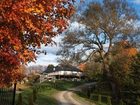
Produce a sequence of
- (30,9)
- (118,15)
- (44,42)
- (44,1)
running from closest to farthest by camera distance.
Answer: (30,9)
(44,1)
(44,42)
(118,15)

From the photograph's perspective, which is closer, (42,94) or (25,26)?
(25,26)

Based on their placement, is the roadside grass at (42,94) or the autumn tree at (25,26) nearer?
the autumn tree at (25,26)

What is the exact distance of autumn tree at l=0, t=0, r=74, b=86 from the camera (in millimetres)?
9281

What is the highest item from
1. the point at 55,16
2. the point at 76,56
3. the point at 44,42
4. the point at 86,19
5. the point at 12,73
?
the point at 86,19

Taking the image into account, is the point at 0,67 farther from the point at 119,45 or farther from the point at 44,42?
the point at 119,45

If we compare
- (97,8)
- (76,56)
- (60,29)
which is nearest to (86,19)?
(97,8)

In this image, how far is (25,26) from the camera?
9.73 metres

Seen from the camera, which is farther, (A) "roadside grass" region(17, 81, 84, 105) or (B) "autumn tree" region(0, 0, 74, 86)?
(A) "roadside grass" region(17, 81, 84, 105)

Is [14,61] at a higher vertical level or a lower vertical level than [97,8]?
lower

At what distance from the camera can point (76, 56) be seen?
194ft

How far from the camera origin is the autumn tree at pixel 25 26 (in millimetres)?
9281

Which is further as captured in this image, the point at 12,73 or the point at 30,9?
the point at 12,73

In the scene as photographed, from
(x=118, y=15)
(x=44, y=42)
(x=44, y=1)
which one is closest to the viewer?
(x=44, y=1)

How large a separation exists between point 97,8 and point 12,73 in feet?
154
